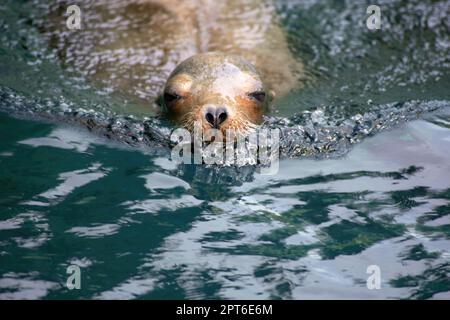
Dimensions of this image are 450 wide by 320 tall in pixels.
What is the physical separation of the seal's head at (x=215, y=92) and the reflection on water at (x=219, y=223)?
1.70 feet

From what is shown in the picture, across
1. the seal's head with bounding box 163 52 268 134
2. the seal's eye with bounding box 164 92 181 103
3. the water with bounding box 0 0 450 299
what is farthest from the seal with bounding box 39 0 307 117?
the seal's head with bounding box 163 52 268 134

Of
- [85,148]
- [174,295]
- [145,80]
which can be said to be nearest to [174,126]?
[85,148]

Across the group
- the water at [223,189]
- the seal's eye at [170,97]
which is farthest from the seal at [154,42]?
the seal's eye at [170,97]

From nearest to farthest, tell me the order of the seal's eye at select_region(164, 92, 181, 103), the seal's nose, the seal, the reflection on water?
the reflection on water < the seal's nose < the seal's eye at select_region(164, 92, 181, 103) < the seal

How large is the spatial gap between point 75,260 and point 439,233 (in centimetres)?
229

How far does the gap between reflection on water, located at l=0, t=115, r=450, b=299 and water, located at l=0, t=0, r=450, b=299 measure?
1cm

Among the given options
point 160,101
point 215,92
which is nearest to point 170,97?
point 215,92

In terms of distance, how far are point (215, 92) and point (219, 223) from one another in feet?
5.32

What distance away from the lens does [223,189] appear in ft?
18.1

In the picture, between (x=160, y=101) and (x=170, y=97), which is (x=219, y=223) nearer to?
(x=170, y=97)

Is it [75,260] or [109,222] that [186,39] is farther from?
[75,260]

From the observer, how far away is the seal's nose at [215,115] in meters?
5.82

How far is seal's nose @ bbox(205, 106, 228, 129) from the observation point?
5.82 meters

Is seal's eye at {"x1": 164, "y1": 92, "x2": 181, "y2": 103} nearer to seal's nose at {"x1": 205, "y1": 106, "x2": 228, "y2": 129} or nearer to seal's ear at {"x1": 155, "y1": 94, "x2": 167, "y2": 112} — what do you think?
seal's ear at {"x1": 155, "y1": 94, "x2": 167, "y2": 112}
